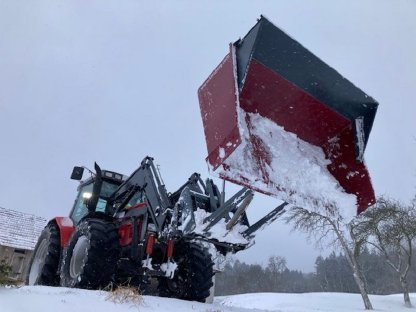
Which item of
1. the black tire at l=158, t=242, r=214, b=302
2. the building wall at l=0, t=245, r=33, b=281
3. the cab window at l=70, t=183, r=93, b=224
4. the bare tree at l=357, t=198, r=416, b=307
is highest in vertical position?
the bare tree at l=357, t=198, r=416, b=307

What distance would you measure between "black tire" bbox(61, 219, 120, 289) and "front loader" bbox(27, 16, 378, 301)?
0.01 meters

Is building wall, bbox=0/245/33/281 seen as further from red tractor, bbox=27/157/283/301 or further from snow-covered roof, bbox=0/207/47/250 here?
red tractor, bbox=27/157/283/301

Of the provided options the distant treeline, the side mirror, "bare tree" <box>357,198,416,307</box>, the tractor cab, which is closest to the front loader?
the tractor cab

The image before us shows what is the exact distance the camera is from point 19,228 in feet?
69.8

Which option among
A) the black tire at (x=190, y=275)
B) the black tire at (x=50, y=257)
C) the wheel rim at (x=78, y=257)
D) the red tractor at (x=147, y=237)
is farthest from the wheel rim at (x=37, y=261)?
the black tire at (x=190, y=275)

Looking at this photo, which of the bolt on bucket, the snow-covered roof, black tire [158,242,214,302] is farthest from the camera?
the snow-covered roof

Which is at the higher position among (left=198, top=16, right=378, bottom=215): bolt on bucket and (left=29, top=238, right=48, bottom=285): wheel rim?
(left=198, top=16, right=378, bottom=215): bolt on bucket

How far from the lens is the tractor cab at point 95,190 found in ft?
19.3

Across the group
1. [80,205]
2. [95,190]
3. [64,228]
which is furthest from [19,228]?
[95,190]

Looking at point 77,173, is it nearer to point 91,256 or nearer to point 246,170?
point 91,256

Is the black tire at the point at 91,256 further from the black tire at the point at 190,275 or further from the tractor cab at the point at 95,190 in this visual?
the black tire at the point at 190,275

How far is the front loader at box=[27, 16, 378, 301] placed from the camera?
3.77 m

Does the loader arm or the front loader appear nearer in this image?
the front loader

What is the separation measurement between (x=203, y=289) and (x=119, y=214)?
5.46ft
